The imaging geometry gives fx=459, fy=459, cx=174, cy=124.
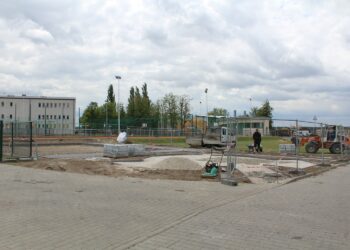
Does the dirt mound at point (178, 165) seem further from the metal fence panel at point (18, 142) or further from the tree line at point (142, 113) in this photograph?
the tree line at point (142, 113)

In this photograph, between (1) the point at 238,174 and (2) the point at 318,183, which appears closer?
(2) the point at 318,183

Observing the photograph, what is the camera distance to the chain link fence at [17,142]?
2150 centimetres

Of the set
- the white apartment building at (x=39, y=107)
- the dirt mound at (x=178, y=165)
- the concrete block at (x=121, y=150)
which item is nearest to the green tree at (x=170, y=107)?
the white apartment building at (x=39, y=107)

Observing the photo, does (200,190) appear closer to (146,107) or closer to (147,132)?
(147,132)

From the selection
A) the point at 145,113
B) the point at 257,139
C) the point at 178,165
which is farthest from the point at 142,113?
the point at 178,165

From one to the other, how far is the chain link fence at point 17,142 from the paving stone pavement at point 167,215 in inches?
316

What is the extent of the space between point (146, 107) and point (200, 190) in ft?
275

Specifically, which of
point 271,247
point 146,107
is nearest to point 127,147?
point 271,247

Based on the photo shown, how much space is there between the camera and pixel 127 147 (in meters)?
24.5

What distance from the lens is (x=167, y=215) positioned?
8711 mm

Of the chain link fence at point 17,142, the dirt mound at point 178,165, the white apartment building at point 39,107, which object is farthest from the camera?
the white apartment building at point 39,107

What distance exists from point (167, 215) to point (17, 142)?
52.7ft

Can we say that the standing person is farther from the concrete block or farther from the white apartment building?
the white apartment building

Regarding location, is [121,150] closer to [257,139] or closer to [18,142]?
[18,142]
